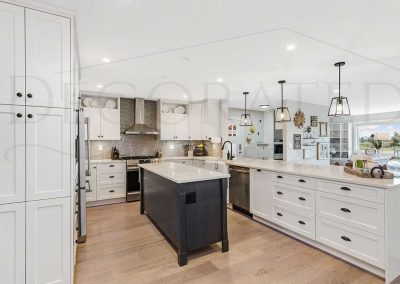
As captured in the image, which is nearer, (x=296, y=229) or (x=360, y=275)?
(x=360, y=275)

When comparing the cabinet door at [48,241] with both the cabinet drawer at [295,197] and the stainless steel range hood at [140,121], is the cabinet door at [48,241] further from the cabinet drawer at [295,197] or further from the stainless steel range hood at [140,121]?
the stainless steel range hood at [140,121]

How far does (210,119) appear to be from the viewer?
5.72 meters

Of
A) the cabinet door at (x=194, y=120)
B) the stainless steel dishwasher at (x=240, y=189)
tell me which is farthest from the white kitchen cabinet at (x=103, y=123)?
the stainless steel dishwasher at (x=240, y=189)

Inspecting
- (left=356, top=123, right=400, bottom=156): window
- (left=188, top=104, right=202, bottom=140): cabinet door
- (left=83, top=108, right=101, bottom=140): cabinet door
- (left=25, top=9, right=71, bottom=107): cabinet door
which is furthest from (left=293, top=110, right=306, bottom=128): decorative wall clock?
(left=25, top=9, right=71, bottom=107): cabinet door

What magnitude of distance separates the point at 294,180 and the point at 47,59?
3.00 m

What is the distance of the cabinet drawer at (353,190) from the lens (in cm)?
204

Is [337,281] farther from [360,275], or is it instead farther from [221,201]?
[221,201]

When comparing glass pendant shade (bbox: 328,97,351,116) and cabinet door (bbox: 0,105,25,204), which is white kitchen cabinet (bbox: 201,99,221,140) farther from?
cabinet door (bbox: 0,105,25,204)

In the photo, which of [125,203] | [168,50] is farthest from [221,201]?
[125,203]

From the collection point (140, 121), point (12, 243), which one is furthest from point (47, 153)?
point (140, 121)

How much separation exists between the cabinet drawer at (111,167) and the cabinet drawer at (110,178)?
7cm

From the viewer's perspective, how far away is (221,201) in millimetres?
2623

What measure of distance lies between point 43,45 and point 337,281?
132 inches

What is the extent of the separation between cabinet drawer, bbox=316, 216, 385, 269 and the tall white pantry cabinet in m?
2.67
